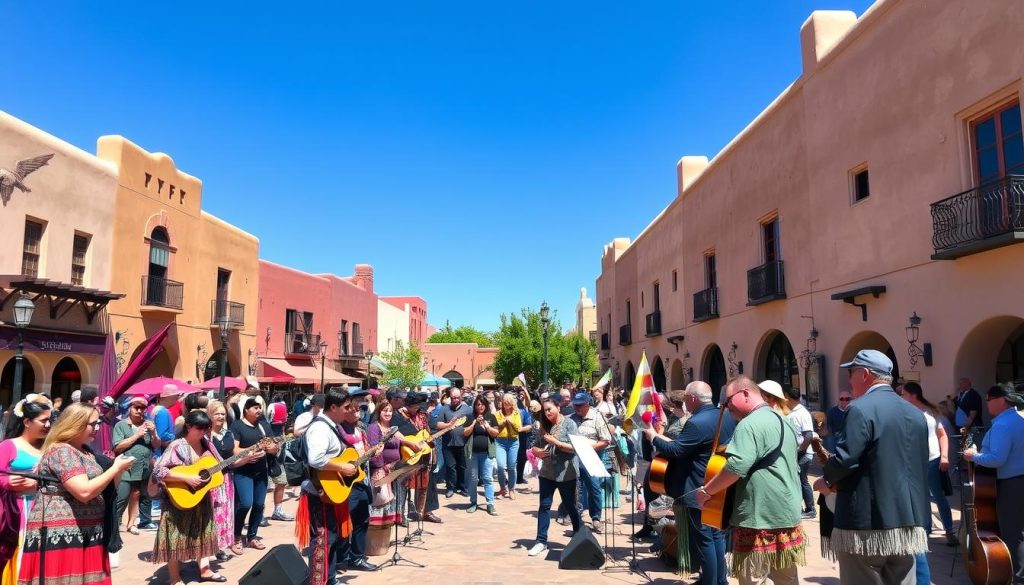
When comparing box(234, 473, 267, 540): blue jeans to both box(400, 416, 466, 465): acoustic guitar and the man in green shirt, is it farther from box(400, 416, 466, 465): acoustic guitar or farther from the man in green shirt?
the man in green shirt

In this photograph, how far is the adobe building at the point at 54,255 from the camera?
48.3 ft

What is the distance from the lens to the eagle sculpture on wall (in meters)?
14.6

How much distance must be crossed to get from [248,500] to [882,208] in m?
11.4

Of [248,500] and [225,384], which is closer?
[248,500]

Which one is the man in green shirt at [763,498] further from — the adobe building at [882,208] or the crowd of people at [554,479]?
the adobe building at [882,208]

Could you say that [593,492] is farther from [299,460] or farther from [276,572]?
[276,572]

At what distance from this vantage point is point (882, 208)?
12242mm

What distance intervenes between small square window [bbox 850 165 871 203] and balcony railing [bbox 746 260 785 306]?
2.99 m

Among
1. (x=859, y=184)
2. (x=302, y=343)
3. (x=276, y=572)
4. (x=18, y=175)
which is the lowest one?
(x=276, y=572)

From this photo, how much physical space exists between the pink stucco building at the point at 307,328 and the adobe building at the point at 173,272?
57.5 inches

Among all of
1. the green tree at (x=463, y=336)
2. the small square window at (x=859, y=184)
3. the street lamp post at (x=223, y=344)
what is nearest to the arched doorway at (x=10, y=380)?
the street lamp post at (x=223, y=344)

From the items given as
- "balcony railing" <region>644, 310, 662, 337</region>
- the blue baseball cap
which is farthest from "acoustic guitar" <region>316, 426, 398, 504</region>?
"balcony railing" <region>644, 310, 662, 337</region>

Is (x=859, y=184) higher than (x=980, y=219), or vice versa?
(x=859, y=184)

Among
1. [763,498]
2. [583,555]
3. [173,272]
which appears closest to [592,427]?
[583,555]
